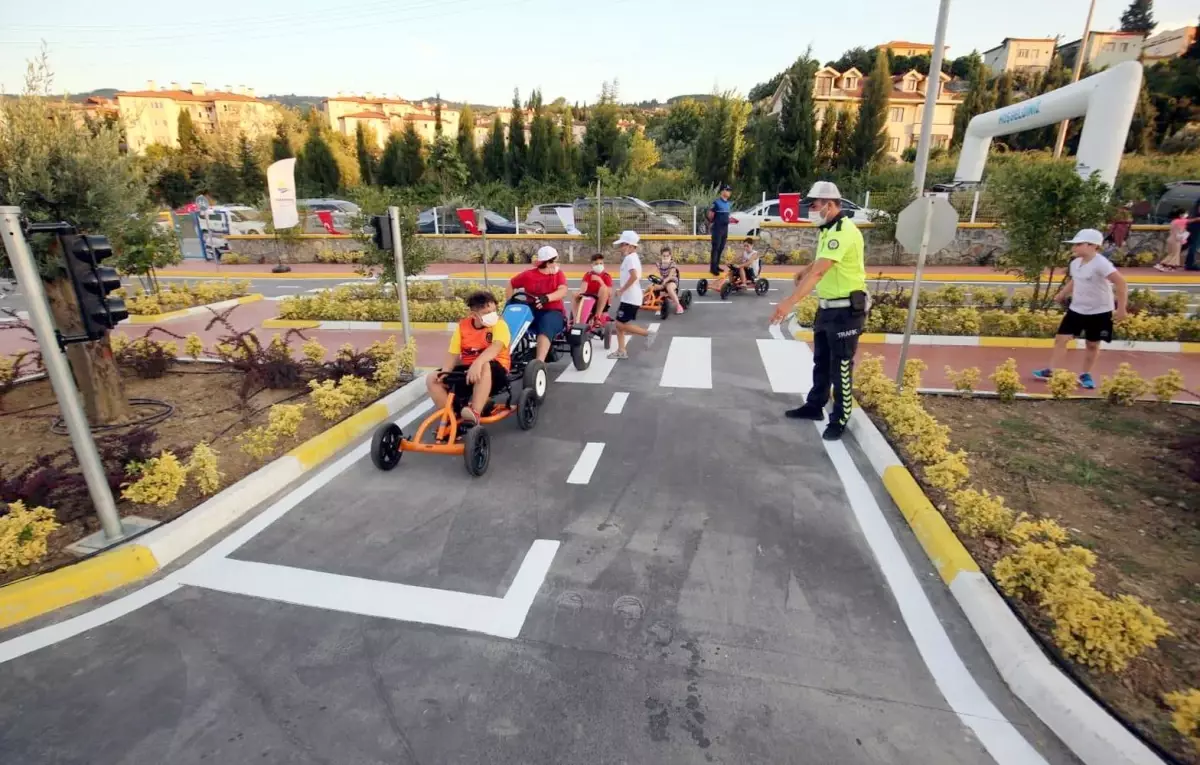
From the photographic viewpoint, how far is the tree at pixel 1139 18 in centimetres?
6888

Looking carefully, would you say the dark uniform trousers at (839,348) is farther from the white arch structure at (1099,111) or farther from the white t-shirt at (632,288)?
the white arch structure at (1099,111)

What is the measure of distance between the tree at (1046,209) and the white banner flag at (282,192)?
622 inches

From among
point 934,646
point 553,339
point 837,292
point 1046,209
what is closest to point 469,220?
point 553,339

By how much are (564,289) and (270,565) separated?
418 centimetres

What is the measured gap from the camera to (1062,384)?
606 centimetres

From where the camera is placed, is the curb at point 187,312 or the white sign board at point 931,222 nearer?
the white sign board at point 931,222

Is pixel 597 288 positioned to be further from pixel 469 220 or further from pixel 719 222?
pixel 469 220

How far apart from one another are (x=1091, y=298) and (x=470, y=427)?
6.59m

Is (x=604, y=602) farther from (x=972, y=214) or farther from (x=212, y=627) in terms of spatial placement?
(x=972, y=214)

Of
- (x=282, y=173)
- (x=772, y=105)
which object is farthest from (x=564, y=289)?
(x=772, y=105)

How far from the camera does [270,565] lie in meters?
3.76

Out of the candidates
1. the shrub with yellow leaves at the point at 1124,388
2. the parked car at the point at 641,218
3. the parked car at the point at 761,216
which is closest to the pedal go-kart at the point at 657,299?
the shrub with yellow leaves at the point at 1124,388

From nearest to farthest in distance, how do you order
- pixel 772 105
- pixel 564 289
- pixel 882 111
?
1. pixel 564 289
2. pixel 882 111
3. pixel 772 105

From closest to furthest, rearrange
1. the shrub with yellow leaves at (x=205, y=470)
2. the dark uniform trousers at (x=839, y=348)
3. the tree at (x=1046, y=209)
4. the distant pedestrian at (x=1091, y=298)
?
the shrub with yellow leaves at (x=205, y=470) → the dark uniform trousers at (x=839, y=348) → the distant pedestrian at (x=1091, y=298) → the tree at (x=1046, y=209)
